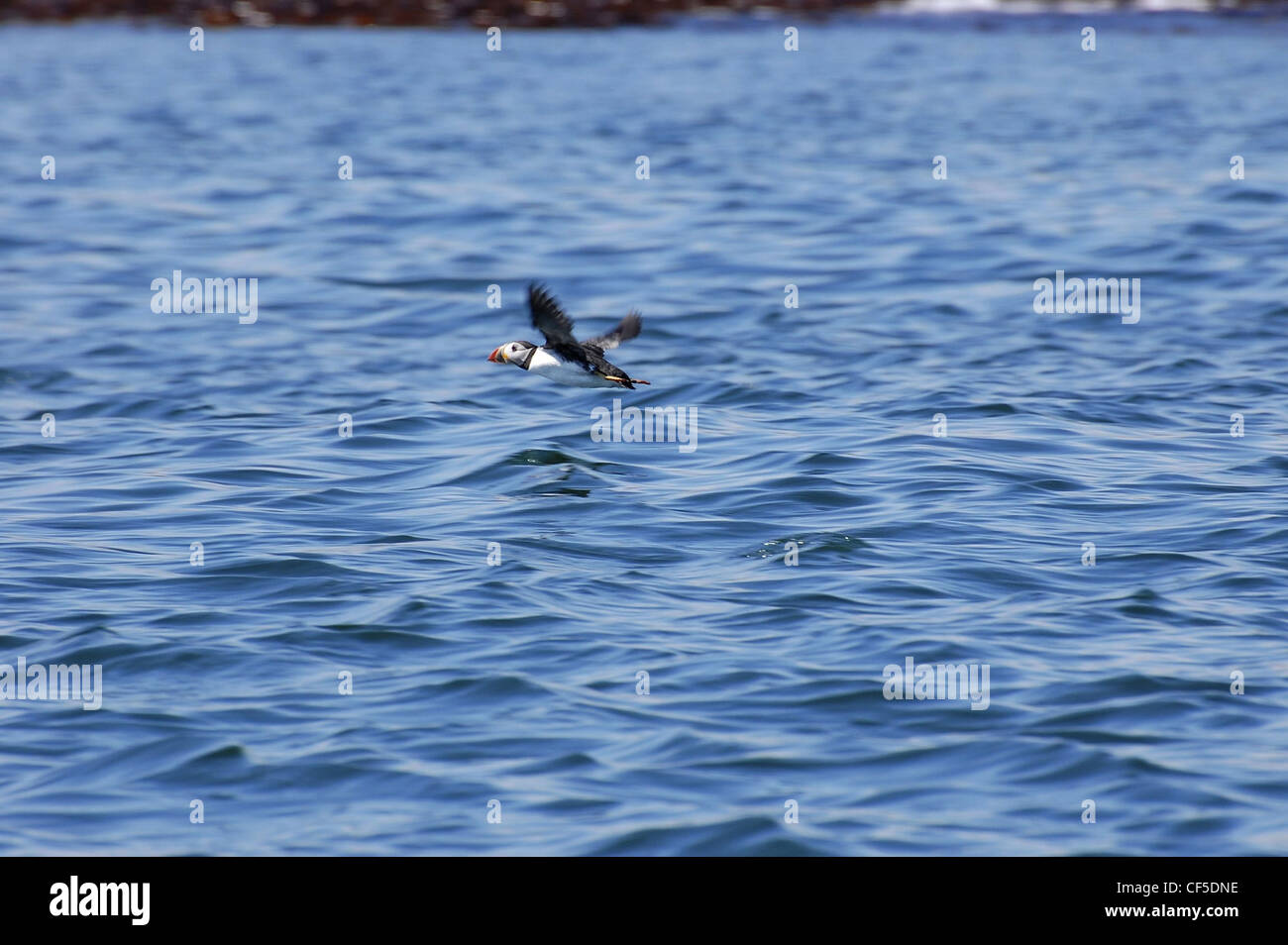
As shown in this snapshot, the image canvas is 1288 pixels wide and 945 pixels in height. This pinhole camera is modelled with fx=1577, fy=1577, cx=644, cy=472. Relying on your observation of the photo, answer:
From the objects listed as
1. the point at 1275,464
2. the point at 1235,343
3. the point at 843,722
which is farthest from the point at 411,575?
the point at 1235,343

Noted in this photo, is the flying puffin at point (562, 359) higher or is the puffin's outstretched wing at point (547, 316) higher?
the puffin's outstretched wing at point (547, 316)

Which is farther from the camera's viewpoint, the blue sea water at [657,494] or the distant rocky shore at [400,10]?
the distant rocky shore at [400,10]

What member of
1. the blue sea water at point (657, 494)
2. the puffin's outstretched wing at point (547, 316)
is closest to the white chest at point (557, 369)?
the puffin's outstretched wing at point (547, 316)

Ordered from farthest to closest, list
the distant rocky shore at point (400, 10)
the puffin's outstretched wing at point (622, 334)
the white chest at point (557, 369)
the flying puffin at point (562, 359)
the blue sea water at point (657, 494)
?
Answer: the distant rocky shore at point (400, 10) → the puffin's outstretched wing at point (622, 334) → the white chest at point (557, 369) → the flying puffin at point (562, 359) → the blue sea water at point (657, 494)

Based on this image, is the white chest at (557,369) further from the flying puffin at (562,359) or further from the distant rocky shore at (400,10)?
the distant rocky shore at (400,10)

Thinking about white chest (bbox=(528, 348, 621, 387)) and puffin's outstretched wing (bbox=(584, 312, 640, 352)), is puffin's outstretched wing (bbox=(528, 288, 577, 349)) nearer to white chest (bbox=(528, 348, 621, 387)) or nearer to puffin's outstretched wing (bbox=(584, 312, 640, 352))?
white chest (bbox=(528, 348, 621, 387))

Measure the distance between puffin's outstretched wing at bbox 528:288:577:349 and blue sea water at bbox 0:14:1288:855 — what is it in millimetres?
1294

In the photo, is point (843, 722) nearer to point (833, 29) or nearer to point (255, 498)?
point (255, 498)

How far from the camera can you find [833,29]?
43500 millimetres

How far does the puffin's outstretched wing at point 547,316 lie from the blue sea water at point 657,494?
51.0 inches

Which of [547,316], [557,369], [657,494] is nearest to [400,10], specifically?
[557,369]

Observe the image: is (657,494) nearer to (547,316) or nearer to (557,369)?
(557,369)

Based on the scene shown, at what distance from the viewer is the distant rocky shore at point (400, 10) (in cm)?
4406

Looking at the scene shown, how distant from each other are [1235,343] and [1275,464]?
465 cm
